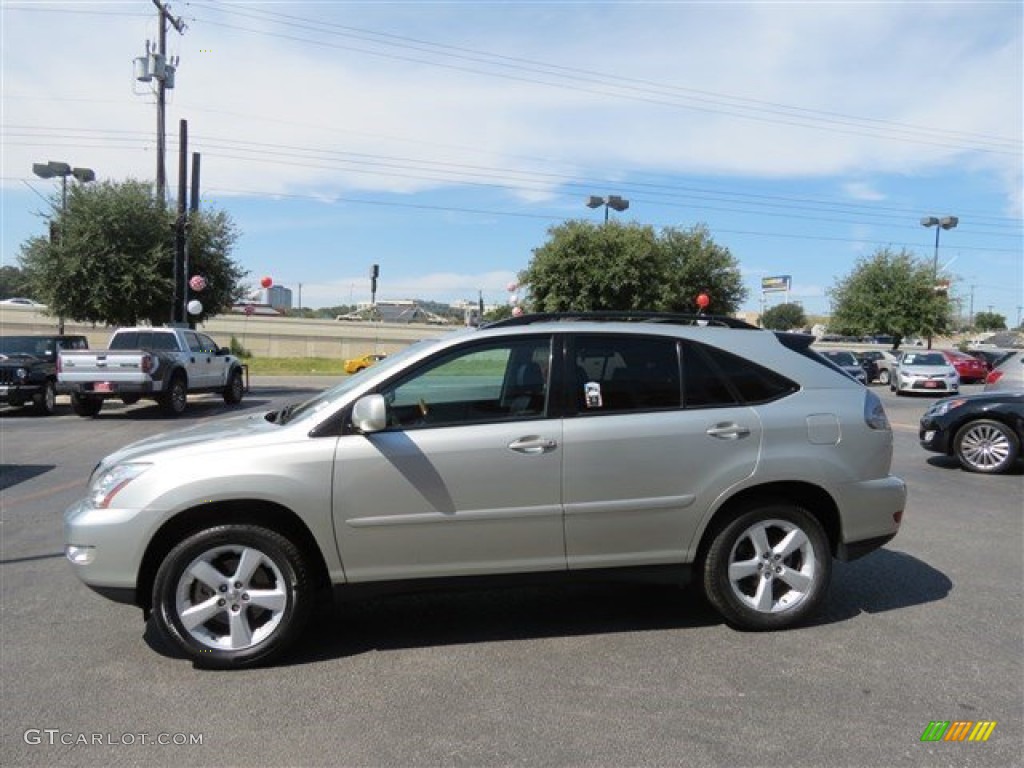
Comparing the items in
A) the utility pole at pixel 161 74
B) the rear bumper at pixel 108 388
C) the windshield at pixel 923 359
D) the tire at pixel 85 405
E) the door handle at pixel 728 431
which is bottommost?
the tire at pixel 85 405

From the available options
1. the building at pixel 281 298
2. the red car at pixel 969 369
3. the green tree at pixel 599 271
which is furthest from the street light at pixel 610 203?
the building at pixel 281 298

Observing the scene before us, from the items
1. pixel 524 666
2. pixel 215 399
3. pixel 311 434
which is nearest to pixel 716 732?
pixel 524 666

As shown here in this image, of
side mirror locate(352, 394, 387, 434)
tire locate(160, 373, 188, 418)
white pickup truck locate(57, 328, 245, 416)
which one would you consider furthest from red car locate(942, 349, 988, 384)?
side mirror locate(352, 394, 387, 434)

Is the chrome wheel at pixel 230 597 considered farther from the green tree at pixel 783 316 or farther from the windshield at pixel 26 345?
the green tree at pixel 783 316

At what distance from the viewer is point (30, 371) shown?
16797 millimetres

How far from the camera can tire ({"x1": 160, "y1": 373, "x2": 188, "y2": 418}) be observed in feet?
55.3

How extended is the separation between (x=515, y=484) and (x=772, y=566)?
1.54 m

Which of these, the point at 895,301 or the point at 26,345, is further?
the point at 895,301

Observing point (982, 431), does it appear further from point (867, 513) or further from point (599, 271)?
point (599, 271)

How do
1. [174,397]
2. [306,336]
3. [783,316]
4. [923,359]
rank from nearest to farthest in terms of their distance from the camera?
[174,397] → [923,359] → [306,336] → [783,316]

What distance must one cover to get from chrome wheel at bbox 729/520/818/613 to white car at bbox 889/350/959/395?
76.2ft

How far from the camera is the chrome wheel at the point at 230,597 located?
403 cm

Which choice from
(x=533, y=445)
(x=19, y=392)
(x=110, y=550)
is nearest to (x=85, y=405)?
(x=19, y=392)

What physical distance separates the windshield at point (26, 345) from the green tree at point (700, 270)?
2886 cm
